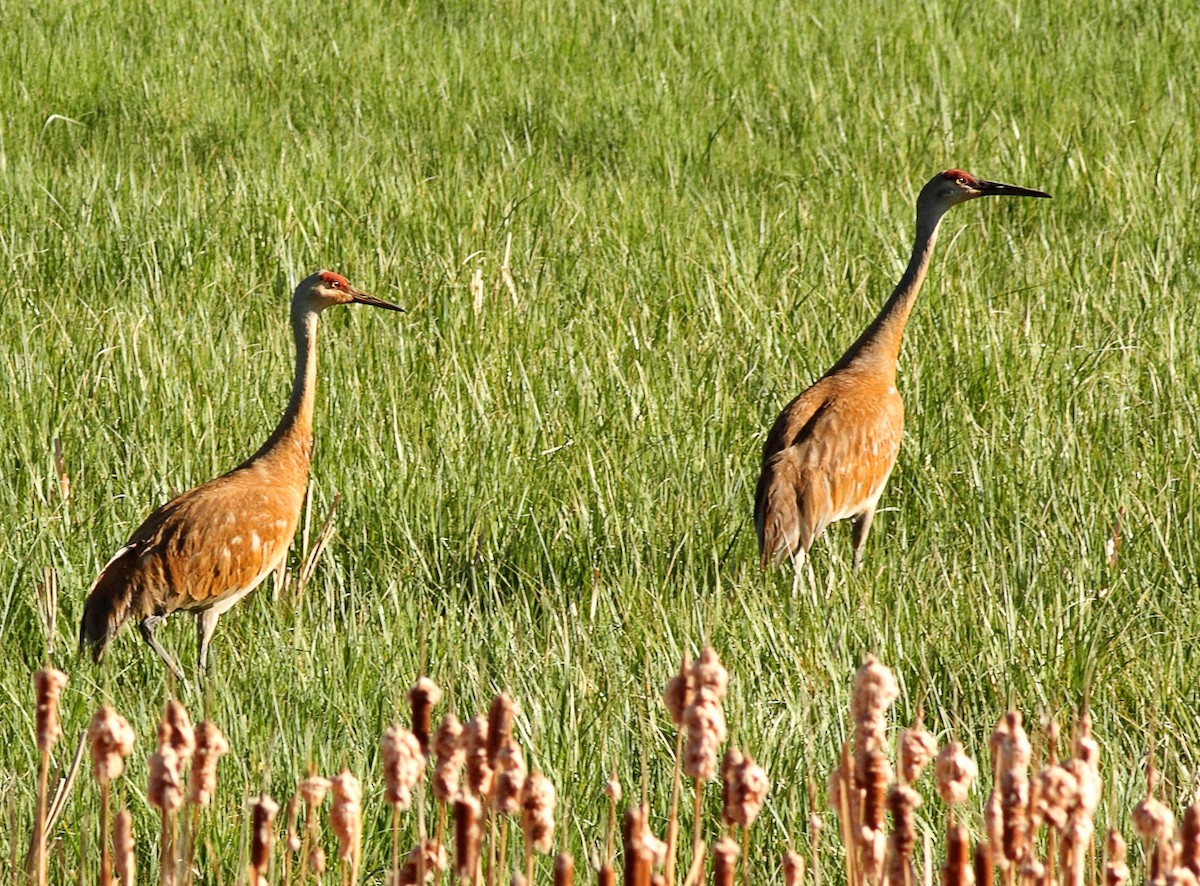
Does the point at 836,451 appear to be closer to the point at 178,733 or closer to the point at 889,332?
the point at 889,332

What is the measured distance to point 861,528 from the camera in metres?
4.48

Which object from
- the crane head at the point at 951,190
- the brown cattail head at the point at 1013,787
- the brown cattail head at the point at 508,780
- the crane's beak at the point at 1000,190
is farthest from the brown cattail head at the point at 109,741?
the crane's beak at the point at 1000,190

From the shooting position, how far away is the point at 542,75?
28.5ft

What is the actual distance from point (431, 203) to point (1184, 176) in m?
3.06

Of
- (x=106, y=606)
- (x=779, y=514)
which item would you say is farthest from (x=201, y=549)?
(x=779, y=514)

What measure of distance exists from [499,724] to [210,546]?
2766 mm

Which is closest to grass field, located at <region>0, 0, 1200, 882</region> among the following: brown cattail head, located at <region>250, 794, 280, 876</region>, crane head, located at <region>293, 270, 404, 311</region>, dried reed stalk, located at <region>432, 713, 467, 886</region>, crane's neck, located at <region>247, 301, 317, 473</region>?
crane's neck, located at <region>247, 301, 317, 473</region>

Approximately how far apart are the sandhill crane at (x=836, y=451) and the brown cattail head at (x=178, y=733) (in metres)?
2.86

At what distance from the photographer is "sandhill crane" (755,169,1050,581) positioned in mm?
4164

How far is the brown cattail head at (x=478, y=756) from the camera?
1.29 m

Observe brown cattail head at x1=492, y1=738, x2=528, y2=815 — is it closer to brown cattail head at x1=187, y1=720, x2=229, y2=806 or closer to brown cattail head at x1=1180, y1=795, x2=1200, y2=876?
brown cattail head at x1=187, y1=720, x2=229, y2=806

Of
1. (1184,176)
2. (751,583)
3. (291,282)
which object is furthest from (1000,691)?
(1184,176)

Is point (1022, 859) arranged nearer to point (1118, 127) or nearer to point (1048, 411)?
point (1048, 411)

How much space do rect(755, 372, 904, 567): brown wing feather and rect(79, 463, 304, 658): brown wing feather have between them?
3.90ft
